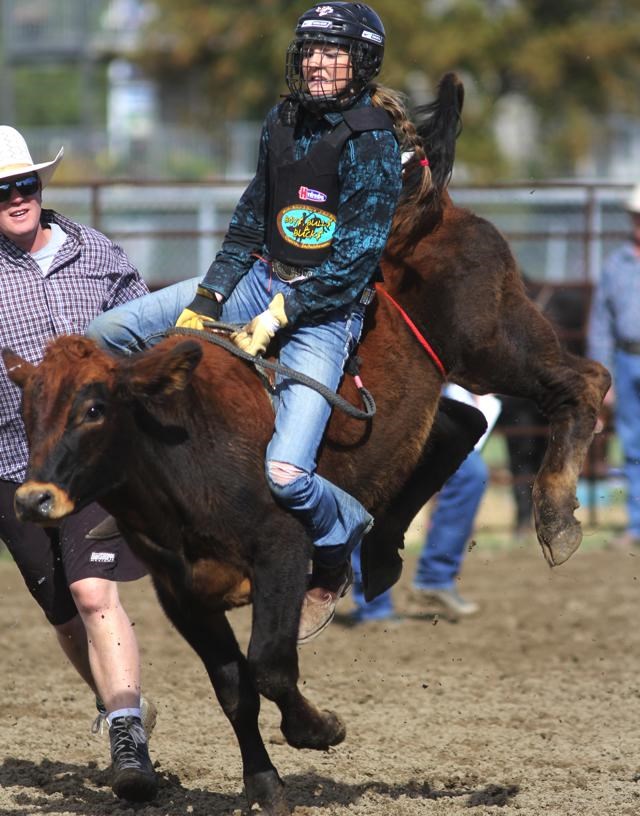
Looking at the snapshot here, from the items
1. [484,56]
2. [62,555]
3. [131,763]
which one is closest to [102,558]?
[62,555]

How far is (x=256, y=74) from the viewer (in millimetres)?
24594

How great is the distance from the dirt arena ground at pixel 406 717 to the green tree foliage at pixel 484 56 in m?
15.0

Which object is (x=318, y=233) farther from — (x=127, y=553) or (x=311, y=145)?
(x=127, y=553)

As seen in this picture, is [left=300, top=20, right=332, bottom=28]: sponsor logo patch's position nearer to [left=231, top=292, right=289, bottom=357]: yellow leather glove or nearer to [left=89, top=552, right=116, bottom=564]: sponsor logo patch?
[left=231, top=292, right=289, bottom=357]: yellow leather glove

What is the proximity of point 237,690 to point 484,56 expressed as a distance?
2015 centimetres

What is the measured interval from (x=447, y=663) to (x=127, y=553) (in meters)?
2.70

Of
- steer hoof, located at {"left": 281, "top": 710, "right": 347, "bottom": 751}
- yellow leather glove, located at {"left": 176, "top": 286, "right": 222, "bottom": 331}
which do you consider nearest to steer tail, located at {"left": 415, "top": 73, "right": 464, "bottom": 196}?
yellow leather glove, located at {"left": 176, "top": 286, "right": 222, "bottom": 331}

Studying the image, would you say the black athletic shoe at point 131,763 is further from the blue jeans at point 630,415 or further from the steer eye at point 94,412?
the blue jeans at point 630,415

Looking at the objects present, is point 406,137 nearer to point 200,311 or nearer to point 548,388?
point 200,311

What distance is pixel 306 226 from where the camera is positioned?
181 inches

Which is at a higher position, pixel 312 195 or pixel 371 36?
pixel 371 36

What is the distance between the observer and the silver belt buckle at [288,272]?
4621 millimetres

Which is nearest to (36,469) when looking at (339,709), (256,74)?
(339,709)

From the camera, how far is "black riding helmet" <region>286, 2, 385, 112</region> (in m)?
4.49
